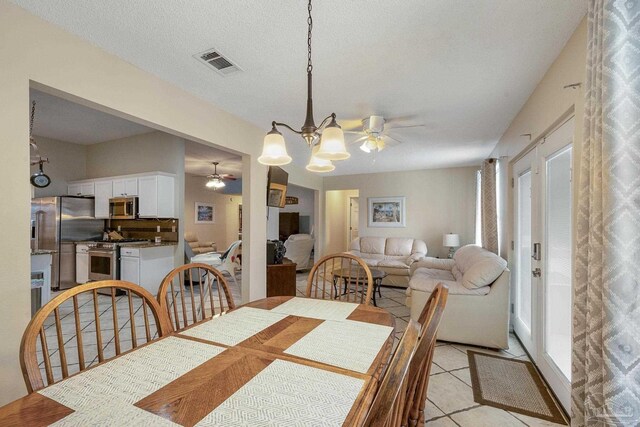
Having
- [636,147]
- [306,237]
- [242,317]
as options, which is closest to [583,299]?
[636,147]

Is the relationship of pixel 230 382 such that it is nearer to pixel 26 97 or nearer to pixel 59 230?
pixel 26 97

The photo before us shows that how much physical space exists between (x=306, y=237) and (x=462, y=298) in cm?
498

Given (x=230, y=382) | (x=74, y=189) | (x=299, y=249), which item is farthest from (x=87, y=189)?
(x=230, y=382)

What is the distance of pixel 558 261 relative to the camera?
207 centimetres

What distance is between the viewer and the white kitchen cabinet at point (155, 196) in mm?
4430

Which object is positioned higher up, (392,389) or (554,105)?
(554,105)

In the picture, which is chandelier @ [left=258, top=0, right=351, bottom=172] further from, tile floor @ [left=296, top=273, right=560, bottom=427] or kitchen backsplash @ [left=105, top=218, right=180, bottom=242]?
kitchen backsplash @ [left=105, top=218, right=180, bottom=242]

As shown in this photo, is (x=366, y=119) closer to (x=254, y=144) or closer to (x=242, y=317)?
(x=254, y=144)

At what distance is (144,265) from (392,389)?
15.4 ft

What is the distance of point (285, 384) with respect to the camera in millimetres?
879

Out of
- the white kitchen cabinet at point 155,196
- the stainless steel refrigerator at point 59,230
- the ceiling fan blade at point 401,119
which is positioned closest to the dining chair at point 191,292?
the ceiling fan blade at point 401,119

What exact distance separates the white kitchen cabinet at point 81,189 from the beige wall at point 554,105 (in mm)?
6289

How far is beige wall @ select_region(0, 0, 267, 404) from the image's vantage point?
59.0 inches

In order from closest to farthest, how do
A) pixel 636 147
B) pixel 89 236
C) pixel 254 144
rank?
pixel 636 147 → pixel 254 144 → pixel 89 236
